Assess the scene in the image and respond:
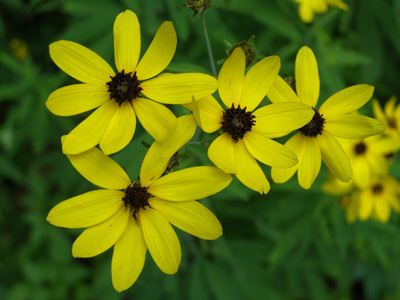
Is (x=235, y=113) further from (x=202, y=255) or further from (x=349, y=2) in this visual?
(x=349, y=2)

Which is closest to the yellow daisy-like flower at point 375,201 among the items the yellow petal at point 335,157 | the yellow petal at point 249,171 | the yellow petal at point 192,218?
the yellow petal at point 335,157

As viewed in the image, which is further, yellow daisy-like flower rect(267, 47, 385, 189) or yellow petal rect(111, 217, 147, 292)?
yellow daisy-like flower rect(267, 47, 385, 189)

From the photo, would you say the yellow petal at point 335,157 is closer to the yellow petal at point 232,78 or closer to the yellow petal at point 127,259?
the yellow petal at point 232,78

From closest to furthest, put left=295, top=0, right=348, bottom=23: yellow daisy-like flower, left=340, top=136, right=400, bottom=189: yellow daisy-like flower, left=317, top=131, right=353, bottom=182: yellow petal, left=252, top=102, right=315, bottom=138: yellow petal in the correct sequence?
left=252, top=102, right=315, bottom=138: yellow petal, left=317, top=131, right=353, bottom=182: yellow petal, left=295, top=0, right=348, bottom=23: yellow daisy-like flower, left=340, top=136, right=400, bottom=189: yellow daisy-like flower

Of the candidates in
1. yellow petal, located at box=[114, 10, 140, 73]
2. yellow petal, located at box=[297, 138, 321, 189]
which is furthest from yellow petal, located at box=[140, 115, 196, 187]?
yellow petal, located at box=[297, 138, 321, 189]

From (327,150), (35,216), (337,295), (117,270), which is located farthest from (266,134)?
(337,295)

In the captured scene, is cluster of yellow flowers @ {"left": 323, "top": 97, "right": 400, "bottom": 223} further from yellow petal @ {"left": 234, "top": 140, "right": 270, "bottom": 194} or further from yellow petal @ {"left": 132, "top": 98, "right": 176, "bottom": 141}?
yellow petal @ {"left": 132, "top": 98, "right": 176, "bottom": 141}

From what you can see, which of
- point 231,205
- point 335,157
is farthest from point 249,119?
point 231,205

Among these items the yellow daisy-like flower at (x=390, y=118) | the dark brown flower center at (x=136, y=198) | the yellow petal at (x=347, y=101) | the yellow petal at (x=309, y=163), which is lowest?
the dark brown flower center at (x=136, y=198)
